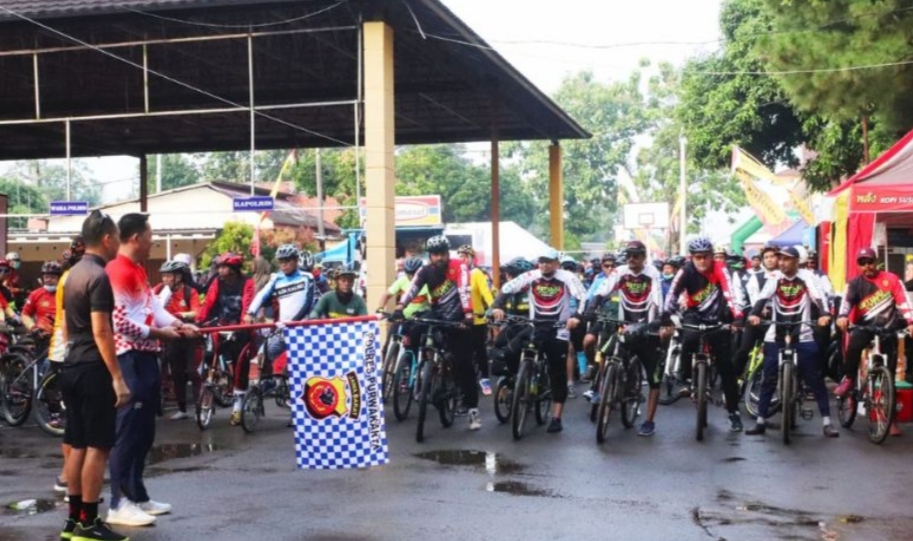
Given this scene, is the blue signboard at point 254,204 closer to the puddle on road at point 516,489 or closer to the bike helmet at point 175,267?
the bike helmet at point 175,267

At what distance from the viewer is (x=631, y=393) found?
11.8 m

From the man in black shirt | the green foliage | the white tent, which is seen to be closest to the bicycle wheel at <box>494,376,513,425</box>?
the man in black shirt

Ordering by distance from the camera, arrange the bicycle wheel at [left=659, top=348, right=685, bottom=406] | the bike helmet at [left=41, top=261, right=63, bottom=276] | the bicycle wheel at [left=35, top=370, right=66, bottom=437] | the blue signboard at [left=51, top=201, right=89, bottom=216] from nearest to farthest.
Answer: the bicycle wheel at [left=35, top=370, right=66, bottom=437], the bike helmet at [left=41, top=261, right=63, bottom=276], the bicycle wheel at [left=659, top=348, right=685, bottom=406], the blue signboard at [left=51, top=201, right=89, bottom=216]

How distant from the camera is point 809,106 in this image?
752 inches

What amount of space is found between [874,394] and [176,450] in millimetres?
6713

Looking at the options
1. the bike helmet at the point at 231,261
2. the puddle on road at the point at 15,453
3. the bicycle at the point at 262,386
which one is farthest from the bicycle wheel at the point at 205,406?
the puddle on road at the point at 15,453

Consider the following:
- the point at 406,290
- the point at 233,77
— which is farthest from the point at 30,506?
the point at 233,77

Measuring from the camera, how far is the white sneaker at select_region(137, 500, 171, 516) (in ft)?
24.8

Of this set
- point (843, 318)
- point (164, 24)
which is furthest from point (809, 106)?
point (164, 24)

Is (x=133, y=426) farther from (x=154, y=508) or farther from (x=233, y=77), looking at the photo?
(x=233, y=77)

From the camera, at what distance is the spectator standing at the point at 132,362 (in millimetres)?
7289

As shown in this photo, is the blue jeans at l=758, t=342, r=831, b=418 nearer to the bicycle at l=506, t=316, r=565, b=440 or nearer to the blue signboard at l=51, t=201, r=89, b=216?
the bicycle at l=506, t=316, r=565, b=440

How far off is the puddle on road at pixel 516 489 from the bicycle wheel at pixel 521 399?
2185 mm

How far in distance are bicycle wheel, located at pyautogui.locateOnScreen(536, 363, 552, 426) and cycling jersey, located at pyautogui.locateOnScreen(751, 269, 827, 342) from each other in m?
2.19
